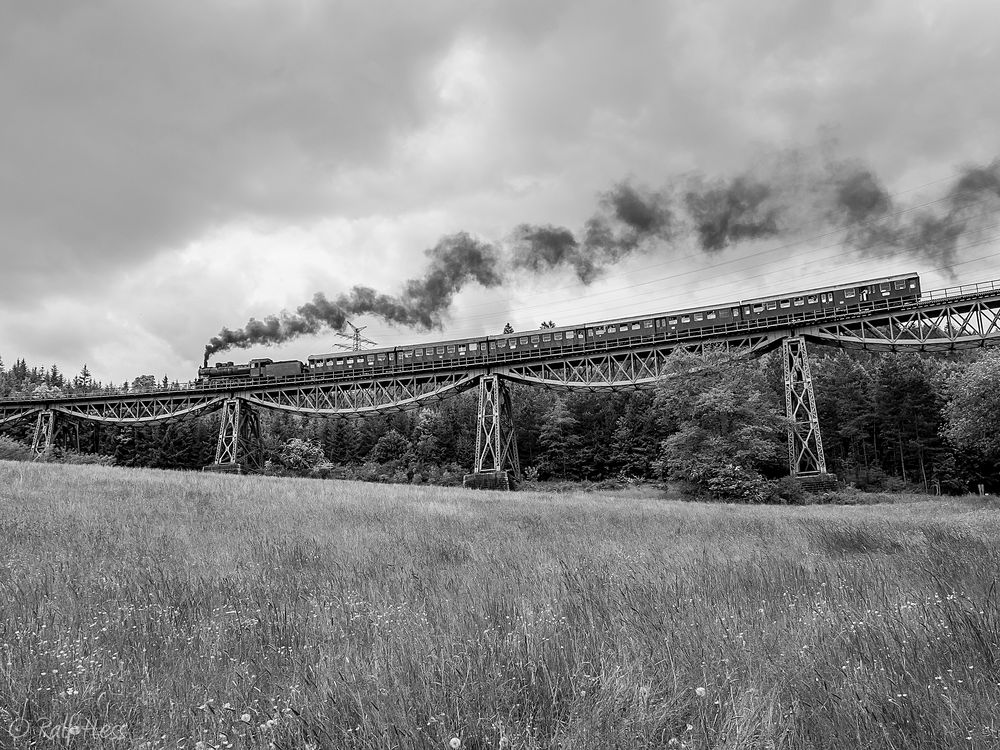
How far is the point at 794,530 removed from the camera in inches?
408

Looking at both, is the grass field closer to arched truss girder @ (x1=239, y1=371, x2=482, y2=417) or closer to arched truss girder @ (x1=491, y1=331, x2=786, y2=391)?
arched truss girder @ (x1=491, y1=331, x2=786, y2=391)

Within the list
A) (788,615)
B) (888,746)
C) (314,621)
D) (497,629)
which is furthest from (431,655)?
(788,615)

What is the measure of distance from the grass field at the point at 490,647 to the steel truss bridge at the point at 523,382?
99.0ft

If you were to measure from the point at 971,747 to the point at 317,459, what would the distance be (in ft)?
211

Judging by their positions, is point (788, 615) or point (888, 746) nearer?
point (888, 746)

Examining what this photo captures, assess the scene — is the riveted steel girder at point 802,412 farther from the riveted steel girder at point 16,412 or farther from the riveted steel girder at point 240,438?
the riveted steel girder at point 16,412

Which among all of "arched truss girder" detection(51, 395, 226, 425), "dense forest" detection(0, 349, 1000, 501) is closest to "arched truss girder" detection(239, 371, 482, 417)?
"arched truss girder" detection(51, 395, 226, 425)

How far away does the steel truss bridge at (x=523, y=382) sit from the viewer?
110 ft

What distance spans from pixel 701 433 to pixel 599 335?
14188 mm

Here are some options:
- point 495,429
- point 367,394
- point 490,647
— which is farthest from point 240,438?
point 490,647

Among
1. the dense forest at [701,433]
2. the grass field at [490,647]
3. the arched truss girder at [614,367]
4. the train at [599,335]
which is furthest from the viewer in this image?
the arched truss girder at [614,367]

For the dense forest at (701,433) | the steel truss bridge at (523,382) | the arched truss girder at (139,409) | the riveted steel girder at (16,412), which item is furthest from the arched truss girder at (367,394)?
the riveted steel girder at (16,412)

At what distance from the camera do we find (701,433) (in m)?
29.8

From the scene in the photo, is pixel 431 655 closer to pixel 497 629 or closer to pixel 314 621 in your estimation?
pixel 497 629
